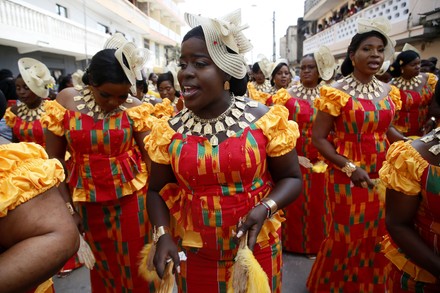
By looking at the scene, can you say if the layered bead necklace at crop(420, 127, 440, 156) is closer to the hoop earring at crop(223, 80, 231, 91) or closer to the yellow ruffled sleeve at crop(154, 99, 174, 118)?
the hoop earring at crop(223, 80, 231, 91)

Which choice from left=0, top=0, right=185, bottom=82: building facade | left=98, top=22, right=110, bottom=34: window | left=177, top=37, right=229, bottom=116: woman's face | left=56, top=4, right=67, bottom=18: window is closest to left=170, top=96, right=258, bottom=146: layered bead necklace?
left=177, top=37, right=229, bottom=116: woman's face

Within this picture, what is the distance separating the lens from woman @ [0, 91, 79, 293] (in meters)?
1.18

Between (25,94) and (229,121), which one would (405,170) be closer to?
(229,121)

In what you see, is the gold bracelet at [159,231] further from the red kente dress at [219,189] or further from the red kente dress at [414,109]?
the red kente dress at [414,109]

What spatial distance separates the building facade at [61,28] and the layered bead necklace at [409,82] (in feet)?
17.9

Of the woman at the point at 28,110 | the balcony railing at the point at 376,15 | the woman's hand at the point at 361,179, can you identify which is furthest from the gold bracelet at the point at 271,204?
the balcony railing at the point at 376,15

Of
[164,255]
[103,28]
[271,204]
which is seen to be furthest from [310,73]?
[103,28]

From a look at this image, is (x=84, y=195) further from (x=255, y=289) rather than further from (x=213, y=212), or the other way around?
(x=255, y=289)

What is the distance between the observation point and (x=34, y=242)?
1218 mm

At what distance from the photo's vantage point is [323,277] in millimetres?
3480

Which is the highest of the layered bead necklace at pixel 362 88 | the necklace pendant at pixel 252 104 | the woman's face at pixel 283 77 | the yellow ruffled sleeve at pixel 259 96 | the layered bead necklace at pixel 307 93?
the woman's face at pixel 283 77

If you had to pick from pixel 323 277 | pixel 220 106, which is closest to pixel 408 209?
pixel 220 106

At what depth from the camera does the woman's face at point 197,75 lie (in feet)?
6.46

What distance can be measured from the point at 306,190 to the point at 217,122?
2.90m
